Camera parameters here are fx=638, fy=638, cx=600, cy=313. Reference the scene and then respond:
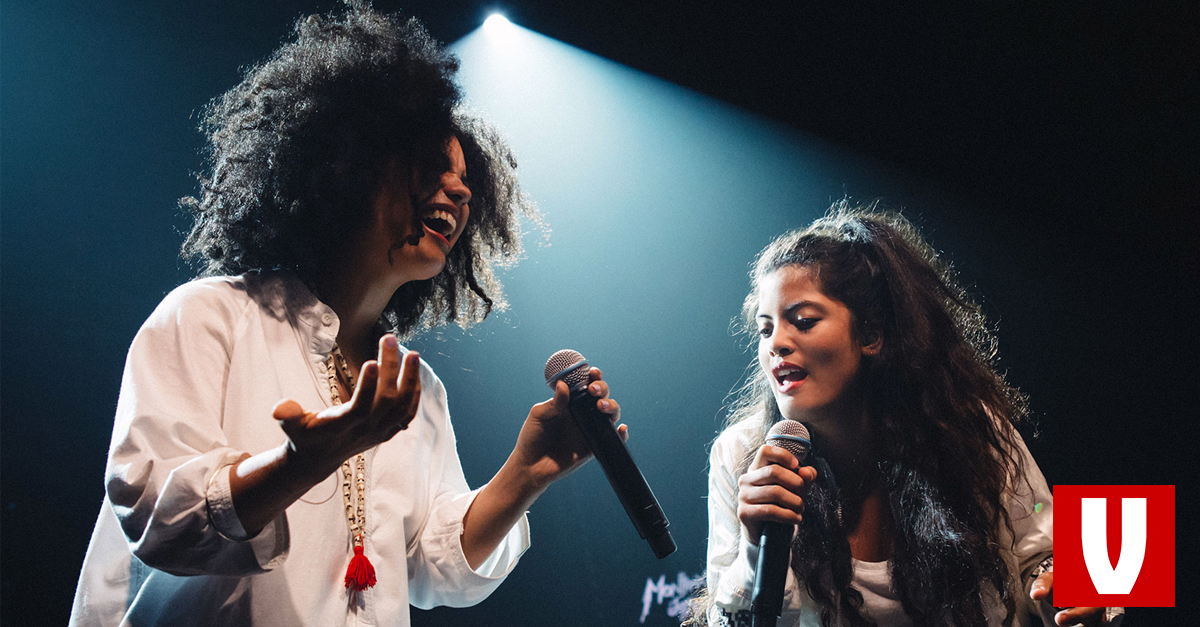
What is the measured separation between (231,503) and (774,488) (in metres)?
1.00

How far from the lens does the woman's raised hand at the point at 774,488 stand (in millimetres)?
1315

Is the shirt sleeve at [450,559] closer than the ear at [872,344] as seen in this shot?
Yes

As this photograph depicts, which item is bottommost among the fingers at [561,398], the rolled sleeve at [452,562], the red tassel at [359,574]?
the red tassel at [359,574]

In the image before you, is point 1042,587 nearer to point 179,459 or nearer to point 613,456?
point 613,456

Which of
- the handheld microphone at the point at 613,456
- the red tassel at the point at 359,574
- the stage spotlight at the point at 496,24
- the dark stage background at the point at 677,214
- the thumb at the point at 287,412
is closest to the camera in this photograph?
the thumb at the point at 287,412

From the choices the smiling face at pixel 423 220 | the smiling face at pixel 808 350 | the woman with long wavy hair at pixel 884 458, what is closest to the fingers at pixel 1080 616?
the woman with long wavy hair at pixel 884 458

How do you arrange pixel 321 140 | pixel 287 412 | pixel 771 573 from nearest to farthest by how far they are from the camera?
pixel 287 412
pixel 771 573
pixel 321 140

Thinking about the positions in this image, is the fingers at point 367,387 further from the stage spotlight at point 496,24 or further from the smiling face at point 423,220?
the stage spotlight at point 496,24

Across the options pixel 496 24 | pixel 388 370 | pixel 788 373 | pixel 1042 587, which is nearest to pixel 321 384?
pixel 388 370

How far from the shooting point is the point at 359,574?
1325mm

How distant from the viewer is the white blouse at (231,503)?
1000 mm

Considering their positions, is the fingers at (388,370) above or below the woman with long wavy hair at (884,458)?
below

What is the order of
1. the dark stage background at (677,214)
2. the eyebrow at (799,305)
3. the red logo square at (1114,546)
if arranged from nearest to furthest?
the red logo square at (1114,546), the eyebrow at (799,305), the dark stage background at (677,214)

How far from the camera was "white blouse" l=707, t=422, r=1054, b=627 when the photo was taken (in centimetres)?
170
